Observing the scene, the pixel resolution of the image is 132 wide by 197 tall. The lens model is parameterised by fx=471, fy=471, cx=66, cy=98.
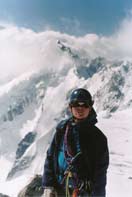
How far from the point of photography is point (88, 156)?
775 cm

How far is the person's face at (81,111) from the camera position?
7922 mm

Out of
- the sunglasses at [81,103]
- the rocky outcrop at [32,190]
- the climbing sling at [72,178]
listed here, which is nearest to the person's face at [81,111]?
the sunglasses at [81,103]

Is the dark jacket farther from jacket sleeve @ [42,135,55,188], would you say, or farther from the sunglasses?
the sunglasses

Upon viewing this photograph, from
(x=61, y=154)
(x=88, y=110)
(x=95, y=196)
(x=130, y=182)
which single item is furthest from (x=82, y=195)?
(x=130, y=182)

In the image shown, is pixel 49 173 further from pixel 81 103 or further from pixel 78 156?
pixel 81 103

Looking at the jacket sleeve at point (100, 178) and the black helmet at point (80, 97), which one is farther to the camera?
the black helmet at point (80, 97)

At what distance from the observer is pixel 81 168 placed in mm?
7711

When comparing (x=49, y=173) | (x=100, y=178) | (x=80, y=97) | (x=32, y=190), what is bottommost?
(x=100, y=178)

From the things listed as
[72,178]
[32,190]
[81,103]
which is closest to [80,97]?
[81,103]

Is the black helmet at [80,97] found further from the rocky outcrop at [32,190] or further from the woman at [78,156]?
the rocky outcrop at [32,190]

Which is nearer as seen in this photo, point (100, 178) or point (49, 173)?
point (100, 178)

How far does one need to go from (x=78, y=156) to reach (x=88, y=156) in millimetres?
164

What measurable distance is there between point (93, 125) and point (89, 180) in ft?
3.01

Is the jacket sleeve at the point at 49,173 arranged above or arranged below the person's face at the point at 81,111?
below
